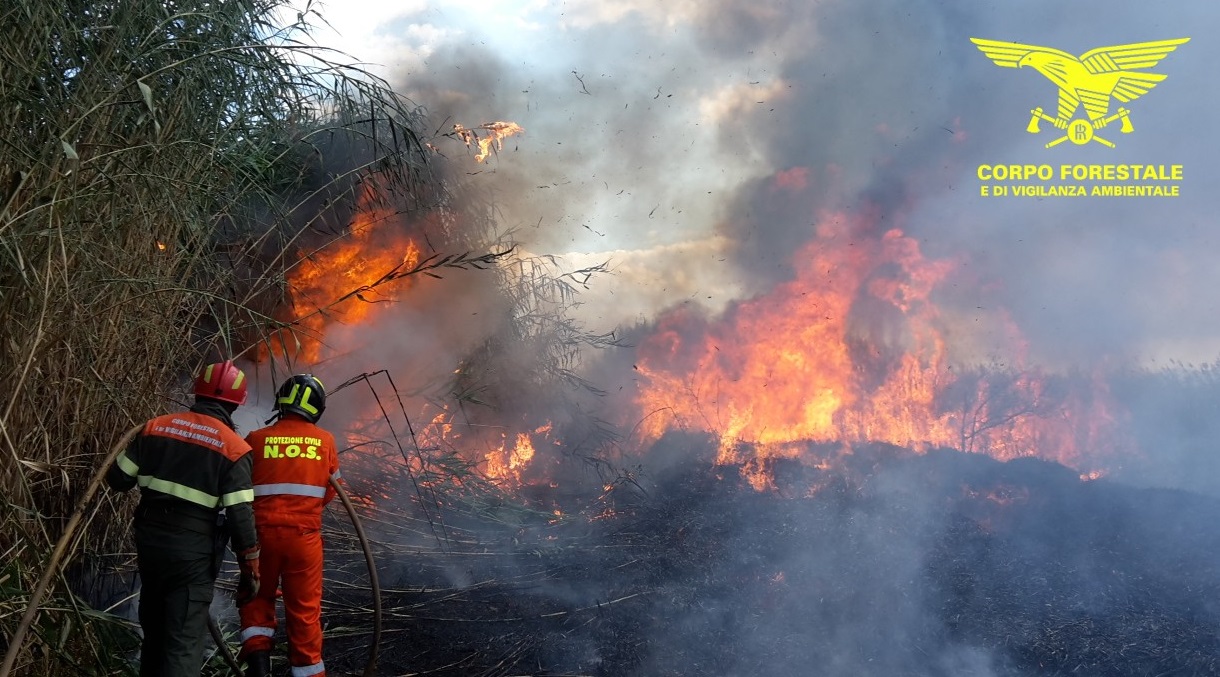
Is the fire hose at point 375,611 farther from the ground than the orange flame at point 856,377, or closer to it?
closer to it

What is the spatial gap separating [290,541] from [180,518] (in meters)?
0.62

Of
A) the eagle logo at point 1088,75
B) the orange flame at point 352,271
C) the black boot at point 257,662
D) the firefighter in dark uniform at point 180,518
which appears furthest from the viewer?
the eagle logo at point 1088,75

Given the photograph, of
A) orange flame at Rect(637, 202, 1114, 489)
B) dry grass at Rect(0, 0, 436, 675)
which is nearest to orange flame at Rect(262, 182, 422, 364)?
orange flame at Rect(637, 202, 1114, 489)

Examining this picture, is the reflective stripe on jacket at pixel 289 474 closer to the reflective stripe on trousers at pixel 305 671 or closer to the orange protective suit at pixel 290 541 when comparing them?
the orange protective suit at pixel 290 541

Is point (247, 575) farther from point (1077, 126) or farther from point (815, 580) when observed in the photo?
point (1077, 126)

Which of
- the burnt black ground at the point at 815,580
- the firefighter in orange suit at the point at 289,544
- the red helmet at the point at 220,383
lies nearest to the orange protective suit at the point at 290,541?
the firefighter in orange suit at the point at 289,544

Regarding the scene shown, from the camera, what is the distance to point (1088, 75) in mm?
11906

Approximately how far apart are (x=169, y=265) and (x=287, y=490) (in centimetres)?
163

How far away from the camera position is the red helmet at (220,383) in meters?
4.02

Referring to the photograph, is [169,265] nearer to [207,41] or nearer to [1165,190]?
[207,41]

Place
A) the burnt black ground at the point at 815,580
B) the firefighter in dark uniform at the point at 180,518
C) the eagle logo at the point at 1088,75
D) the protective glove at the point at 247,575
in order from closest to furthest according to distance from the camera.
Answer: the firefighter in dark uniform at the point at 180,518 → the protective glove at the point at 247,575 → the burnt black ground at the point at 815,580 → the eagle logo at the point at 1088,75

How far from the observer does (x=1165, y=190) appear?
1234 cm

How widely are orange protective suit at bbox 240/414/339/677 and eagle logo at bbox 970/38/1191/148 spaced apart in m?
12.1

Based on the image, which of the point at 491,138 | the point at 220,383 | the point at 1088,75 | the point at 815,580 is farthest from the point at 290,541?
the point at 1088,75
